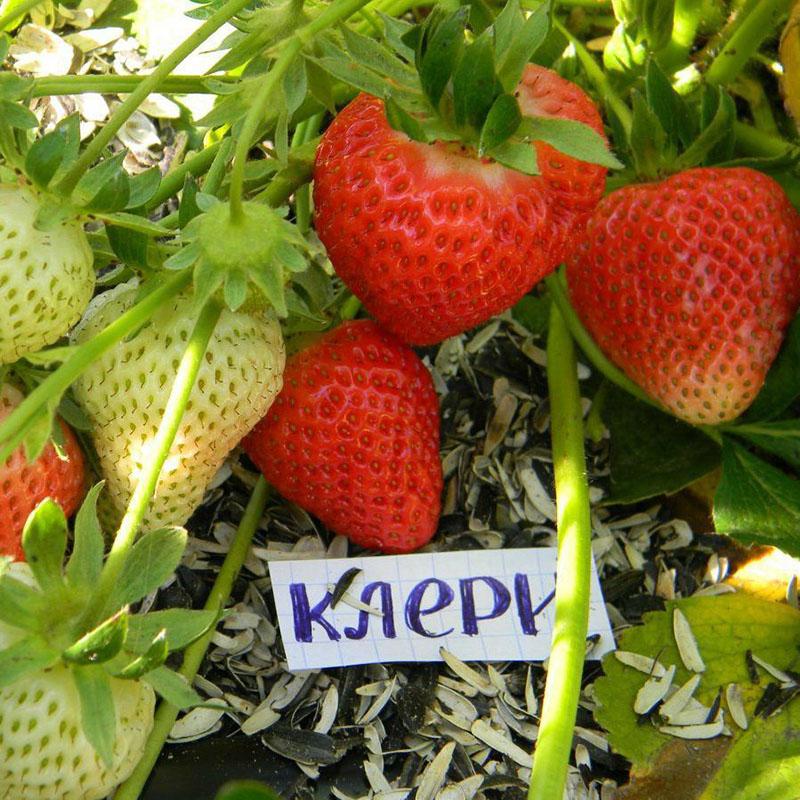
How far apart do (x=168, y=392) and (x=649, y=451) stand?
514 millimetres

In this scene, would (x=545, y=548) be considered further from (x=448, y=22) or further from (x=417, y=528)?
(x=448, y=22)

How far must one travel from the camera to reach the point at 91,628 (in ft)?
2.37

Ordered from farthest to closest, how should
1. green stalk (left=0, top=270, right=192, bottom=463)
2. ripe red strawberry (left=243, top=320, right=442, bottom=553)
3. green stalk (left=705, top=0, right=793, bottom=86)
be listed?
1. green stalk (left=705, top=0, right=793, bottom=86)
2. ripe red strawberry (left=243, top=320, right=442, bottom=553)
3. green stalk (left=0, top=270, right=192, bottom=463)

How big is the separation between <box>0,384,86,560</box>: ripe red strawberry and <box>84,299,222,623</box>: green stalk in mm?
156

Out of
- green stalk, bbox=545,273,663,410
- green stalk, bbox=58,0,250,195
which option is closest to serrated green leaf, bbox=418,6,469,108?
green stalk, bbox=58,0,250,195

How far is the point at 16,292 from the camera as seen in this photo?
0.78 meters

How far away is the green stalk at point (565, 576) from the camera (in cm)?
82

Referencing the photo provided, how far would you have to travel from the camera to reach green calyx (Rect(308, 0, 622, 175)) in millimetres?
814

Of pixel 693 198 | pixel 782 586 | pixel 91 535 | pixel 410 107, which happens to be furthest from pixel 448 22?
pixel 782 586

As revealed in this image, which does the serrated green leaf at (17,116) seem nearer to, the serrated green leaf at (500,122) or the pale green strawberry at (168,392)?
the pale green strawberry at (168,392)

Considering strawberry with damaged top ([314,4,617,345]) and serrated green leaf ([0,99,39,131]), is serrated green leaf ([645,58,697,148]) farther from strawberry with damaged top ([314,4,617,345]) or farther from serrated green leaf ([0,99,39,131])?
serrated green leaf ([0,99,39,131])

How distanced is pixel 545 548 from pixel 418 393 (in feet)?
0.64

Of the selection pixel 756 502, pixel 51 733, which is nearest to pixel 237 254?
pixel 51 733

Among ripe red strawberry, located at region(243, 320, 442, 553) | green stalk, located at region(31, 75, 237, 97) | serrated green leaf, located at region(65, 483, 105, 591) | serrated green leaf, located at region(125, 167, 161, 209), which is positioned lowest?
ripe red strawberry, located at region(243, 320, 442, 553)
